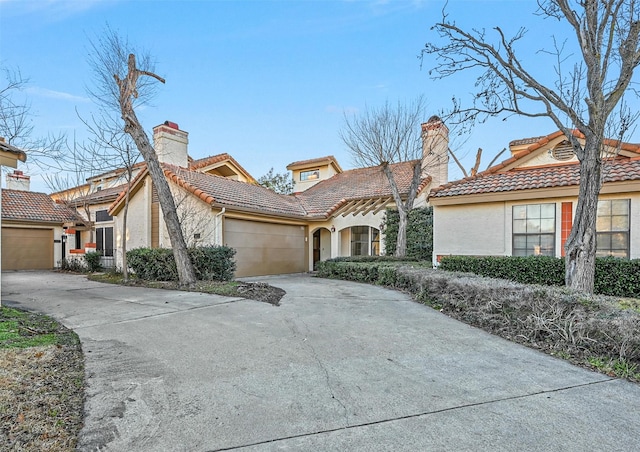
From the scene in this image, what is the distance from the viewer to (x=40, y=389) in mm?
3250

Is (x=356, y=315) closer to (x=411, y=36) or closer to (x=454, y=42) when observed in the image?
(x=454, y=42)

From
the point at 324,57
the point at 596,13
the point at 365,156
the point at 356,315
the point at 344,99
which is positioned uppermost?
the point at 324,57

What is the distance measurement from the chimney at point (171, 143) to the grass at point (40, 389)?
1101 centimetres

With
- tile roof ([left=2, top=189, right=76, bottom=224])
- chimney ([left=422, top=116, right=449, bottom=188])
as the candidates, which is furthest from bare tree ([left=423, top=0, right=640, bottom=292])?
tile roof ([left=2, top=189, right=76, bottom=224])

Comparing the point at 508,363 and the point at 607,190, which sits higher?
the point at 607,190

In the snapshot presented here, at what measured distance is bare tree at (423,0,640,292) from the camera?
21.5 feet

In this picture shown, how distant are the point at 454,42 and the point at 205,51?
9131 mm

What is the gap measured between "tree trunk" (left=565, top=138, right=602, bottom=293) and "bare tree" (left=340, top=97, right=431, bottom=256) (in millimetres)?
8023

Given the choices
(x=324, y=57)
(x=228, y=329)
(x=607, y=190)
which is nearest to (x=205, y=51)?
(x=324, y=57)

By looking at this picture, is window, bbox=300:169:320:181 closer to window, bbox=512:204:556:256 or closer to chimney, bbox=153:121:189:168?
chimney, bbox=153:121:189:168

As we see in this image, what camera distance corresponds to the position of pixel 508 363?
168 inches

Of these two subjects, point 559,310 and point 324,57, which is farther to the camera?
point 324,57

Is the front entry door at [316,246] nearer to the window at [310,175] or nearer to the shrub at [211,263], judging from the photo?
the window at [310,175]

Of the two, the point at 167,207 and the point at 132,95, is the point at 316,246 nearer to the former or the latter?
the point at 167,207
